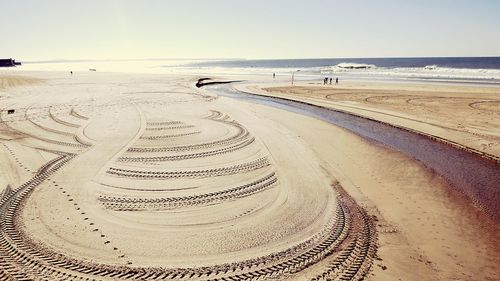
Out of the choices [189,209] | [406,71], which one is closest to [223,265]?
[189,209]

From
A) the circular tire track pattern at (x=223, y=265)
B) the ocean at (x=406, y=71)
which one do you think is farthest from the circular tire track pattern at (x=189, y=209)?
the ocean at (x=406, y=71)

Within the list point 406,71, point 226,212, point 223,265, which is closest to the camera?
point 223,265

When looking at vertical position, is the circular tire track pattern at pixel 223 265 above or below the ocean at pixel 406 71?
below

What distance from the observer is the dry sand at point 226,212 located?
629 cm

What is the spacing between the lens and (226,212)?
27.2 feet

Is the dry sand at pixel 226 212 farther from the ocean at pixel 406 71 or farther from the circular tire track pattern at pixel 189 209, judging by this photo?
the ocean at pixel 406 71

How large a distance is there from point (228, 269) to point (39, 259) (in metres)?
3.46

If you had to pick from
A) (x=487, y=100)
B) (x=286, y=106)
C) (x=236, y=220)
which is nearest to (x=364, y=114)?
(x=286, y=106)

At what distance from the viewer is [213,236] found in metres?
7.25

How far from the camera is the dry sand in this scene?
20.6ft

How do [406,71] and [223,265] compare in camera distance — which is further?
[406,71]

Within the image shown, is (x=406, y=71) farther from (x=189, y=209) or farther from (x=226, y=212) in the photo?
(x=189, y=209)

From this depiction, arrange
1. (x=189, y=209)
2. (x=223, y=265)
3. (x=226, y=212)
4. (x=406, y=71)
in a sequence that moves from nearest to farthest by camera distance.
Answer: (x=223, y=265), (x=226, y=212), (x=189, y=209), (x=406, y=71)

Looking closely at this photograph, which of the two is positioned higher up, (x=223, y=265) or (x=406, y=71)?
(x=406, y=71)
